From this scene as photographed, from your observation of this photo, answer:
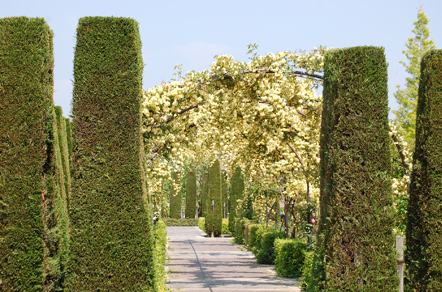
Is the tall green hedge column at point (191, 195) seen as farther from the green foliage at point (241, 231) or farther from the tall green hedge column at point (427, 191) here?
the tall green hedge column at point (427, 191)

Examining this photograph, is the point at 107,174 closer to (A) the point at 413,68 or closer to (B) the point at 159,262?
A: (B) the point at 159,262

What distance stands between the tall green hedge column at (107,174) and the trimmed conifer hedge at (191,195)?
3702 cm

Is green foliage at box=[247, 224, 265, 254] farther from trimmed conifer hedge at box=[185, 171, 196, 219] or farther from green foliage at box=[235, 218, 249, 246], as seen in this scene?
trimmed conifer hedge at box=[185, 171, 196, 219]

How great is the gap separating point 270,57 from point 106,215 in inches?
202

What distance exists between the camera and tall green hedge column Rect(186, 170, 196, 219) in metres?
44.8

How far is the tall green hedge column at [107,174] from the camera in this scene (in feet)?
24.1

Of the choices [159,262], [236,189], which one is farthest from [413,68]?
[159,262]

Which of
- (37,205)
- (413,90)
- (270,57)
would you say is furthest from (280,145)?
(413,90)

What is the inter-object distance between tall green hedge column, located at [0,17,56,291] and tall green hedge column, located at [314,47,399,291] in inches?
144

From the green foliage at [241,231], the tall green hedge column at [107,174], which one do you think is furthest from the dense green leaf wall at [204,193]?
the tall green hedge column at [107,174]

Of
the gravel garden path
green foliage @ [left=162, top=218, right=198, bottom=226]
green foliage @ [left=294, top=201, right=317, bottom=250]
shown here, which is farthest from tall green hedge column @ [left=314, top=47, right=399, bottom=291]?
green foliage @ [left=162, top=218, right=198, bottom=226]

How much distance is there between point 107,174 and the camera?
24.4 ft

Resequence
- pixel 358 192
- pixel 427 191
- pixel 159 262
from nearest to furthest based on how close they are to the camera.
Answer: pixel 358 192, pixel 427 191, pixel 159 262

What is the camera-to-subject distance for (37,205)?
7.39 m
